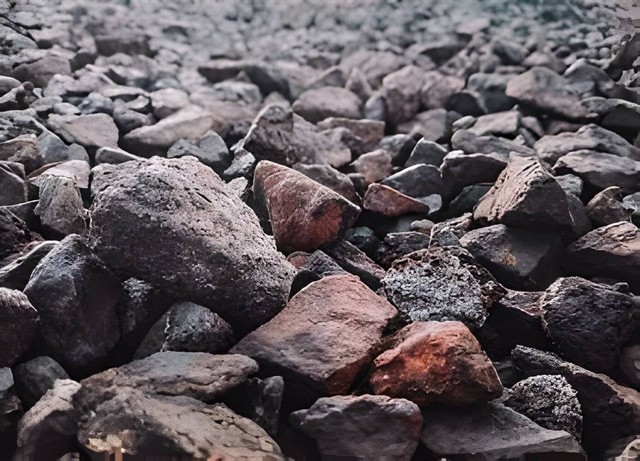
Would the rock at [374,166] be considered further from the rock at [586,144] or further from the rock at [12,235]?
the rock at [12,235]

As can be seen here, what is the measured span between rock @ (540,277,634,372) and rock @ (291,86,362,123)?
131cm

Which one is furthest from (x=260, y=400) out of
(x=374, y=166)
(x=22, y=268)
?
(x=374, y=166)

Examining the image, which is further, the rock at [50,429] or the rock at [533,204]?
the rock at [533,204]

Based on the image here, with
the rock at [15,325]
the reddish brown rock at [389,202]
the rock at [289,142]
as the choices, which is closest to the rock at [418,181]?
the reddish brown rock at [389,202]

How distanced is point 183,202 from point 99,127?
72 centimetres

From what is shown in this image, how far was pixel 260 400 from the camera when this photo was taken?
109cm

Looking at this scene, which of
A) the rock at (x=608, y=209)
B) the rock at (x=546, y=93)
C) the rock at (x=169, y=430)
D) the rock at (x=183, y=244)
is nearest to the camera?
the rock at (x=169, y=430)

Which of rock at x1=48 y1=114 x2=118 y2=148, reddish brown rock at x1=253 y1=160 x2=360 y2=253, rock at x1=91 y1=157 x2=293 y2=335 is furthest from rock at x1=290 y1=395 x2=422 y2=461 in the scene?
rock at x1=48 y1=114 x2=118 y2=148

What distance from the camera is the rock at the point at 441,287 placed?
132cm

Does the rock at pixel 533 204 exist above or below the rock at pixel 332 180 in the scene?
above

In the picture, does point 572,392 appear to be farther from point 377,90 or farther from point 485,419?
point 377,90

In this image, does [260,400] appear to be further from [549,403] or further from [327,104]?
[327,104]

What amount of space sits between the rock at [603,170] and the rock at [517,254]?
0.38m

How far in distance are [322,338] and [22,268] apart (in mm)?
559
